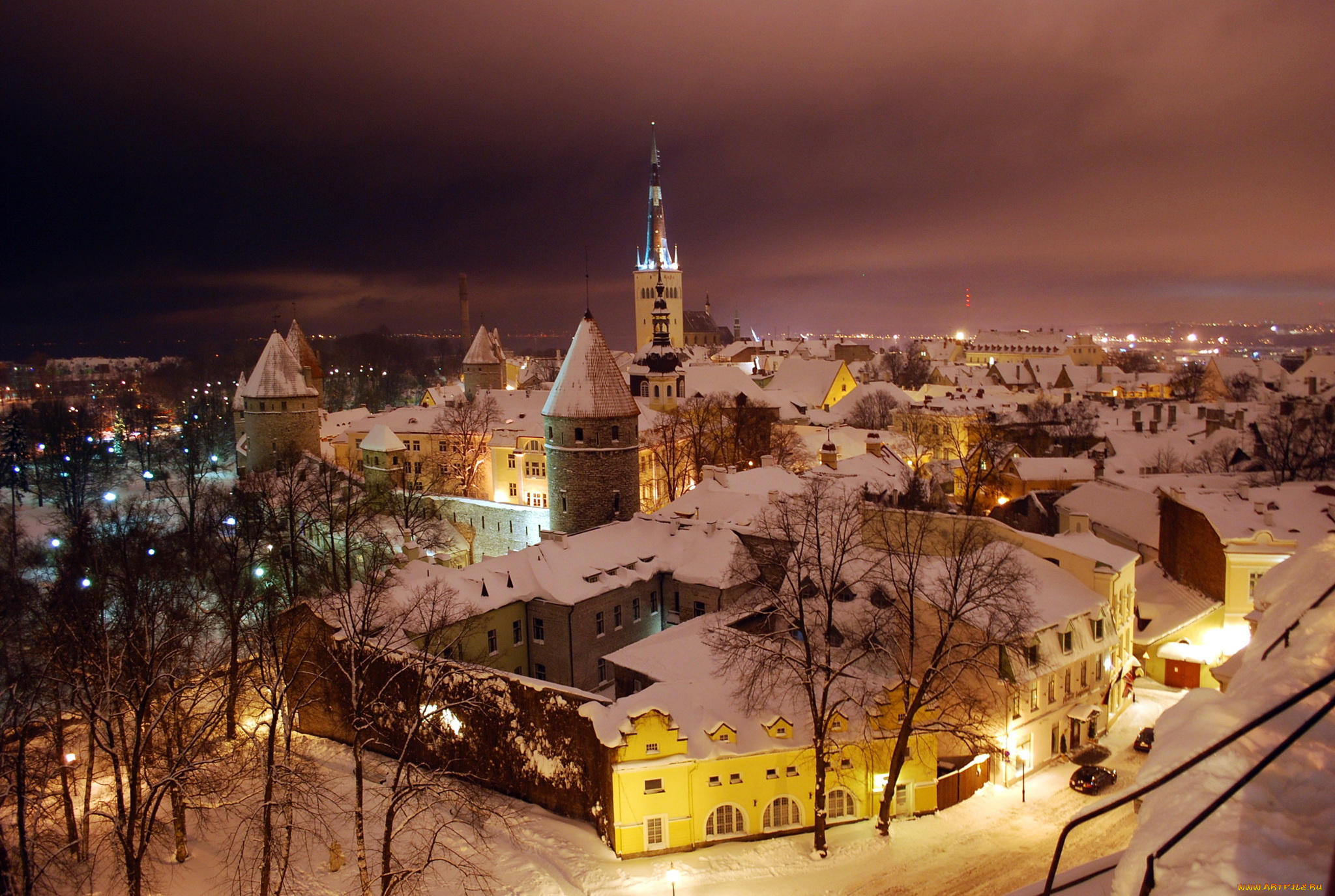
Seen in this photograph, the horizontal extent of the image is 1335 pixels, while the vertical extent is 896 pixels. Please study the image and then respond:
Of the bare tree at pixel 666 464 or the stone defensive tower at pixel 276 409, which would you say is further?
the stone defensive tower at pixel 276 409

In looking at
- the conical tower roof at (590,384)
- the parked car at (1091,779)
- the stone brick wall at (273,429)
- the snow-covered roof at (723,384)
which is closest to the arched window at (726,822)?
the parked car at (1091,779)

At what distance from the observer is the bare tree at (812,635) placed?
17031 mm

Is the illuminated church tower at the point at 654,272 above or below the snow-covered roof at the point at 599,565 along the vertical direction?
above

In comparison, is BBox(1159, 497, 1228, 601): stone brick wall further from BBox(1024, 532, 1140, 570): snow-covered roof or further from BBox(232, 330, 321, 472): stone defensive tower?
BBox(232, 330, 321, 472): stone defensive tower

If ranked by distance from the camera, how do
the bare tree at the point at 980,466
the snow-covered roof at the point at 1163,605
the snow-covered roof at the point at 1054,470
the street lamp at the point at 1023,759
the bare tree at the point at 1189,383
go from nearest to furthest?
1. the street lamp at the point at 1023,759
2. the snow-covered roof at the point at 1163,605
3. the bare tree at the point at 980,466
4. the snow-covered roof at the point at 1054,470
5. the bare tree at the point at 1189,383

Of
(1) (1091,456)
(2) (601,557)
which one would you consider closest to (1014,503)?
(1) (1091,456)

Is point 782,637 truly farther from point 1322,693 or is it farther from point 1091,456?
point 1091,456

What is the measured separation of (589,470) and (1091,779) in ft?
59.6

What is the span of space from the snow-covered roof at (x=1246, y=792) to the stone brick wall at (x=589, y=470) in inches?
1008

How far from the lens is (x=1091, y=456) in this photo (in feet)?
136

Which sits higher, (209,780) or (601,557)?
(601,557)

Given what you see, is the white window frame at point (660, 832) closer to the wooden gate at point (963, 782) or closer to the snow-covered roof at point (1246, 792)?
the wooden gate at point (963, 782)

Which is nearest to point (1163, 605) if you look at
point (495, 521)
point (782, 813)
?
point (782, 813)

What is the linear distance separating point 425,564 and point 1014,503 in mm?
24194
